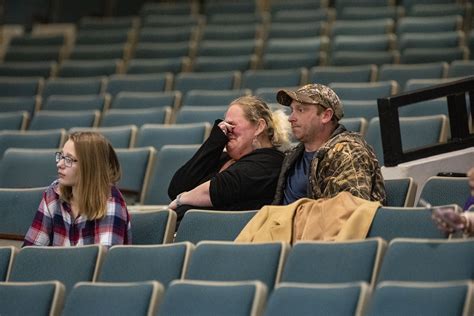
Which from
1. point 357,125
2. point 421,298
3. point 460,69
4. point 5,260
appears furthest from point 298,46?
point 421,298

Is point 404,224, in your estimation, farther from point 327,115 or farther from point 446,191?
point 327,115

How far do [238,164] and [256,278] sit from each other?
87 centimetres

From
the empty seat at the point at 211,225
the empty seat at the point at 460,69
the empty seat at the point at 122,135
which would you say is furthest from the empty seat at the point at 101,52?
the empty seat at the point at 211,225

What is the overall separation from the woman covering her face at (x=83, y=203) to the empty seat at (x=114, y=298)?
59cm

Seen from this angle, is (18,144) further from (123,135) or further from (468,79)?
(468,79)

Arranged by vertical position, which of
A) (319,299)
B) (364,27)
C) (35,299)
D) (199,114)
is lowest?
(35,299)

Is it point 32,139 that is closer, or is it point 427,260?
point 427,260

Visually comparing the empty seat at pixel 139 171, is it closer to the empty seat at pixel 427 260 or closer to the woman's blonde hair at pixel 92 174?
the woman's blonde hair at pixel 92 174

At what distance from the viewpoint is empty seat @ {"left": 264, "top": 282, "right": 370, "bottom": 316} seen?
10.2 feet

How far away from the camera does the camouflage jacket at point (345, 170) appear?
394 centimetres

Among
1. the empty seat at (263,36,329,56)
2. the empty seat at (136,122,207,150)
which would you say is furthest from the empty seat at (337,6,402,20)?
the empty seat at (136,122,207,150)

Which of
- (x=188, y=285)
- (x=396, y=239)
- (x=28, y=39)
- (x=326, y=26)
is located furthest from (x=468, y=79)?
(x=28, y=39)

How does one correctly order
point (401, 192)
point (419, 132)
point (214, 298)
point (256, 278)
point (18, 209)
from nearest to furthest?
point (214, 298)
point (256, 278)
point (401, 192)
point (18, 209)
point (419, 132)

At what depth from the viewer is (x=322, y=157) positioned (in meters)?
4.05
